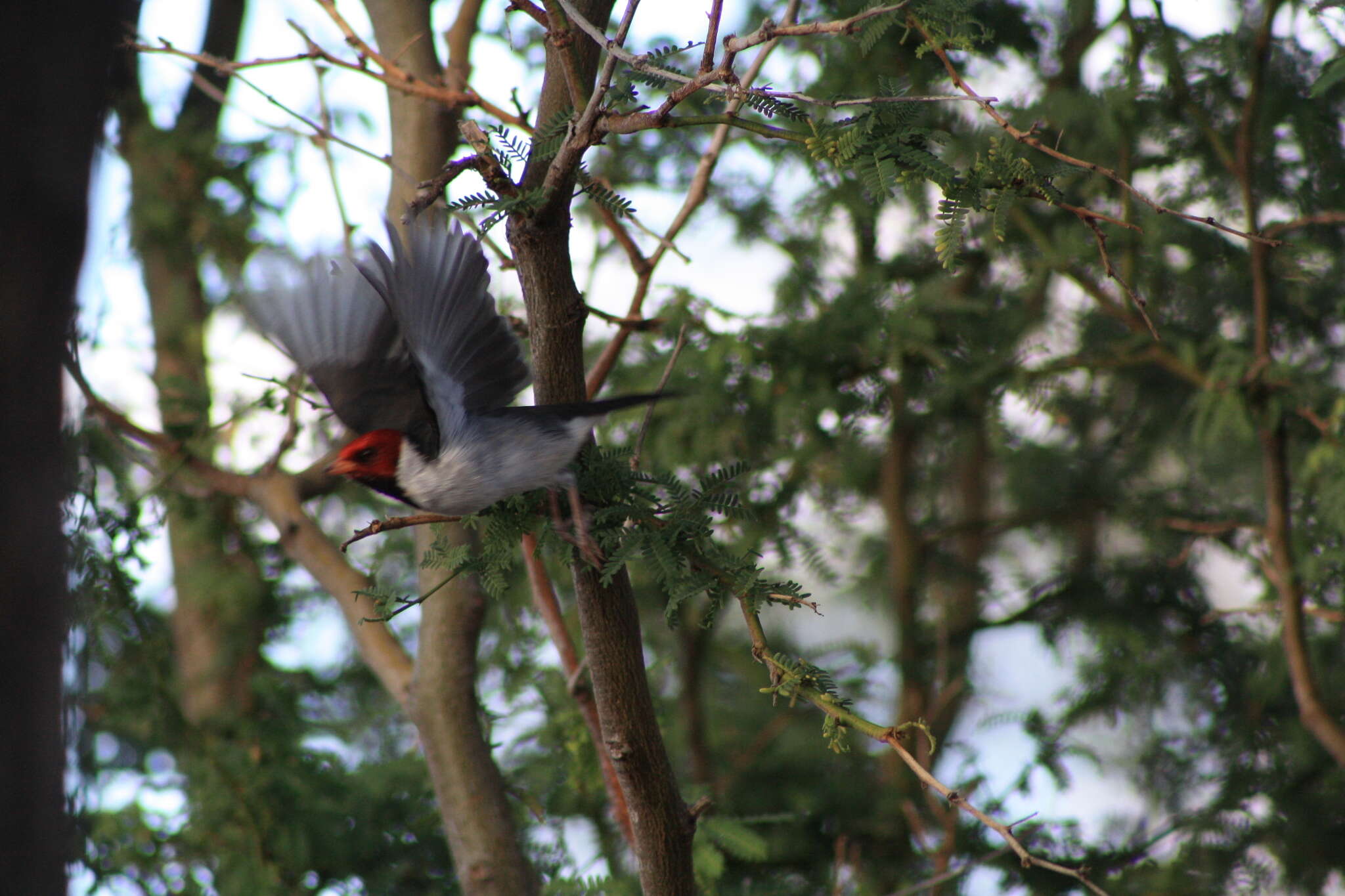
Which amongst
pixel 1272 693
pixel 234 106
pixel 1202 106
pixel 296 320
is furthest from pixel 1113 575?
pixel 234 106

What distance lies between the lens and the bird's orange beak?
59.0 inches

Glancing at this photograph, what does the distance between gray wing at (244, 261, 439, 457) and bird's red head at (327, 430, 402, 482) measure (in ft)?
0.26

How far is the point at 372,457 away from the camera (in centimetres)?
150

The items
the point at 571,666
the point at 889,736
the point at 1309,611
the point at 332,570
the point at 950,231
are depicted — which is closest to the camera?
the point at 889,736

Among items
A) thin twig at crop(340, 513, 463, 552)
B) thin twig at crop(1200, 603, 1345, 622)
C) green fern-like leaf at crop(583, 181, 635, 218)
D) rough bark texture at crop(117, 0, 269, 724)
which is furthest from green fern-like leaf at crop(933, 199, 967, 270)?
rough bark texture at crop(117, 0, 269, 724)

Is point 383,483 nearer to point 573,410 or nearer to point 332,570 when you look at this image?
point 573,410

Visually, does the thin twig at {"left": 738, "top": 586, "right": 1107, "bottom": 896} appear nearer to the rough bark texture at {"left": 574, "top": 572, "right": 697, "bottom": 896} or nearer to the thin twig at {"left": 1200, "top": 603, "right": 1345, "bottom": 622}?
the rough bark texture at {"left": 574, "top": 572, "right": 697, "bottom": 896}

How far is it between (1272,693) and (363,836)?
1.98 metres

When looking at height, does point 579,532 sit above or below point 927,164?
below

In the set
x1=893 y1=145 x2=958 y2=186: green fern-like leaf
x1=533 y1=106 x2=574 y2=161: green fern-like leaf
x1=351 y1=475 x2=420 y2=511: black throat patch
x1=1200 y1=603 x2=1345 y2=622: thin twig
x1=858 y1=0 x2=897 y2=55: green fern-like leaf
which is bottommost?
x1=1200 y1=603 x2=1345 y2=622: thin twig

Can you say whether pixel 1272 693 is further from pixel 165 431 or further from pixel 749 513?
pixel 165 431

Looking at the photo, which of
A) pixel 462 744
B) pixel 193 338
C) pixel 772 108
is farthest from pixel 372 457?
pixel 193 338

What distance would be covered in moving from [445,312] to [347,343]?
0.88 feet

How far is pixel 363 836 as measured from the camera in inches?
88.4
